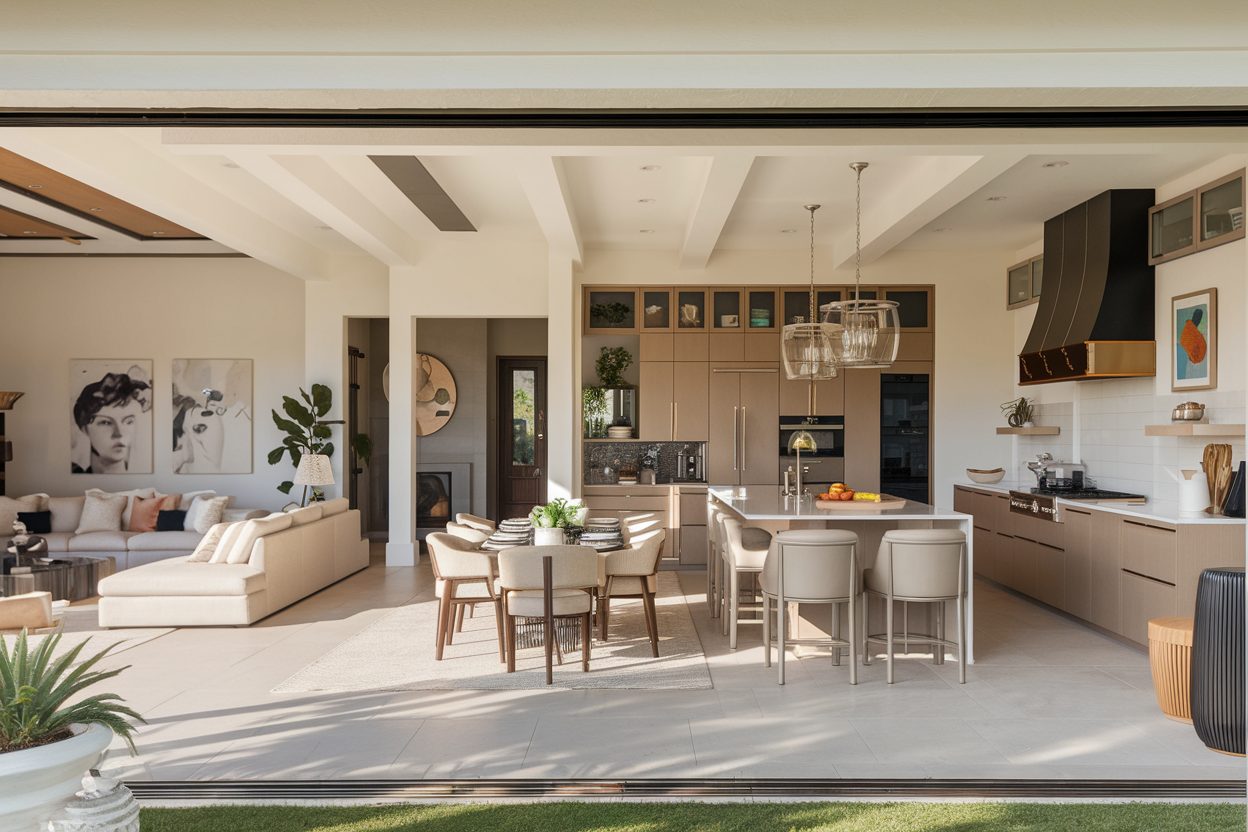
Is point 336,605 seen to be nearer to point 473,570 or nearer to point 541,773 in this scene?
point 473,570

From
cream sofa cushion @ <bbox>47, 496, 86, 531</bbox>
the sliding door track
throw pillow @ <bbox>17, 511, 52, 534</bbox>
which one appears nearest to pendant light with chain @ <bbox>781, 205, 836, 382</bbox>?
the sliding door track

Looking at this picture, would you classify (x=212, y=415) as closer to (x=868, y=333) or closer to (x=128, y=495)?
(x=128, y=495)

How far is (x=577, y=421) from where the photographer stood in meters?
9.88

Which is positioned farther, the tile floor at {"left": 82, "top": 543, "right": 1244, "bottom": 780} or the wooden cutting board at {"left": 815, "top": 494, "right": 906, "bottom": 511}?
the wooden cutting board at {"left": 815, "top": 494, "right": 906, "bottom": 511}

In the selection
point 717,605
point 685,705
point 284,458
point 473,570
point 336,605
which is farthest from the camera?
point 284,458

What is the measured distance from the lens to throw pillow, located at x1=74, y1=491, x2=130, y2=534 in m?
9.47

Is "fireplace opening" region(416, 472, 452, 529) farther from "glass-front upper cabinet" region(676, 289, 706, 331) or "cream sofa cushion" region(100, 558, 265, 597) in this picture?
"cream sofa cushion" region(100, 558, 265, 597)

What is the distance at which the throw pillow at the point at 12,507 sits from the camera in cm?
935

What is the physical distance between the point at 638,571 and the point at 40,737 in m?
3.86

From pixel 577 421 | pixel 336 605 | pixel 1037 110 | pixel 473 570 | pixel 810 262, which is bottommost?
pixel 336 605

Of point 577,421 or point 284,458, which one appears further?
point 284,458

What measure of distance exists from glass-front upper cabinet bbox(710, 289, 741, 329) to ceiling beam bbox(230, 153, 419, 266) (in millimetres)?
3190

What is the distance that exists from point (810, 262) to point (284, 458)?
621 cm

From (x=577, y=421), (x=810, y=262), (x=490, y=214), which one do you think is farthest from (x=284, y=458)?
(x=810, y=262)
